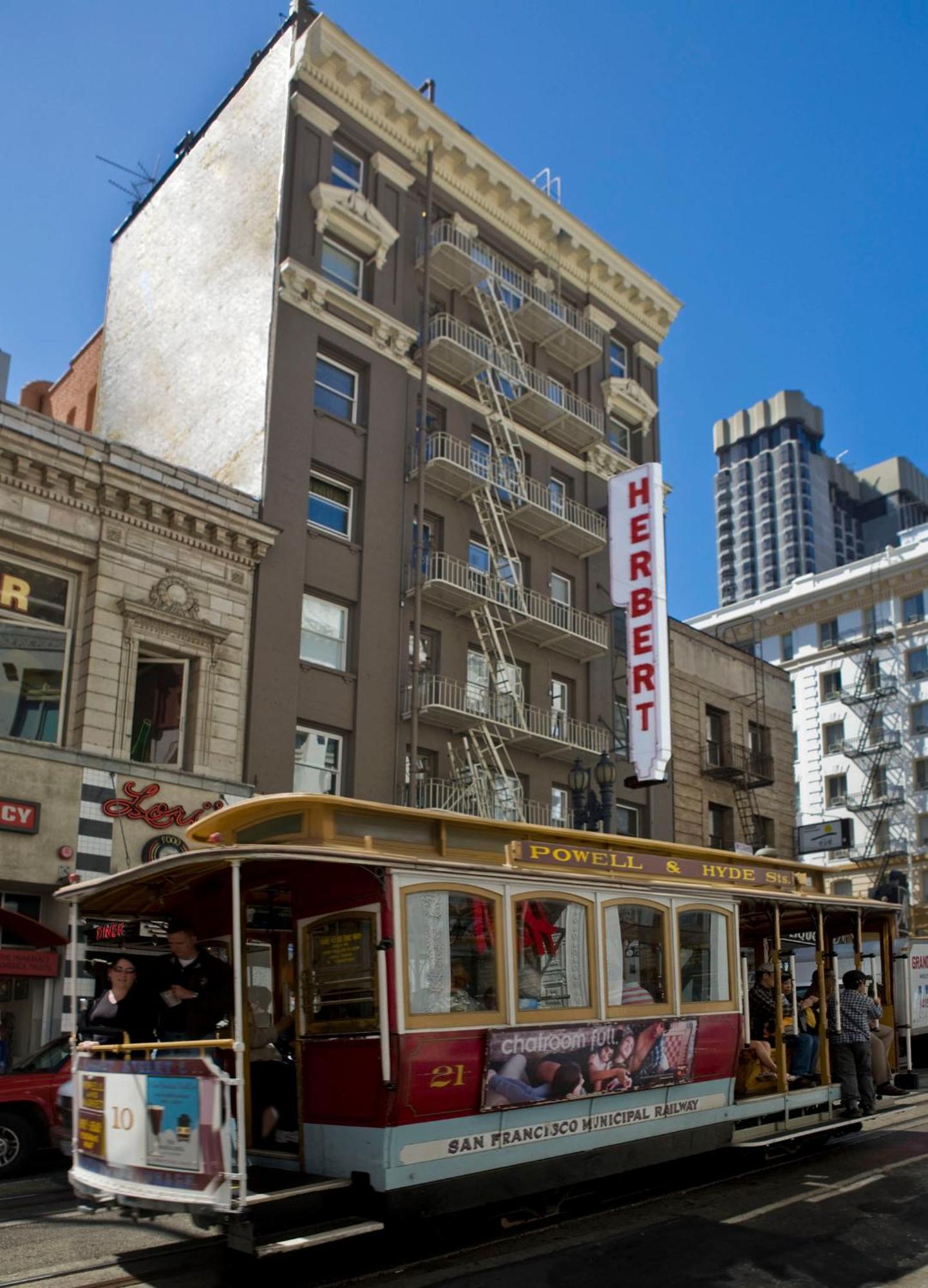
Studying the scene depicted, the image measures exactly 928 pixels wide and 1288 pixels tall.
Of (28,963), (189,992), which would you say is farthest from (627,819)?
(189,992)

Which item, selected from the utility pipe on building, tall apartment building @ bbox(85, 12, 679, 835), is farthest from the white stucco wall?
the utility pipe on building

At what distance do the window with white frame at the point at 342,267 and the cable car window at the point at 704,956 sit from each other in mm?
19544

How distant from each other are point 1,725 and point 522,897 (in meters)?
12.8

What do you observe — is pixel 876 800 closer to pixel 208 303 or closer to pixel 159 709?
pixel 208 303

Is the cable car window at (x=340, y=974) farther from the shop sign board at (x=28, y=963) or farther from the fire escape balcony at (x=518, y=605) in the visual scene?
the fire escape balcony at (x=518, y=605)

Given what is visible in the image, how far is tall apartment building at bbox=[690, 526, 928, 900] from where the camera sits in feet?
203

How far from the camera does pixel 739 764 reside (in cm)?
3541

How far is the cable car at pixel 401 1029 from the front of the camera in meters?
7.94

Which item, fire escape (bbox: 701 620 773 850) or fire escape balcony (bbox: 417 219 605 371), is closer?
fire escape balcony (bbox: 417 219 605 371)

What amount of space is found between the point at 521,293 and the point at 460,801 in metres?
13.9

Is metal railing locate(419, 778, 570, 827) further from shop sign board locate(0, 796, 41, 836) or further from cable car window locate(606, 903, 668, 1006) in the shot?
cable car window locate(606, 903, 668, 1006)

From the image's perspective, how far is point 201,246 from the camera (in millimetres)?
29328

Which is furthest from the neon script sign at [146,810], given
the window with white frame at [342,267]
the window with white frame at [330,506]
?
the window with white frame at [342,267]

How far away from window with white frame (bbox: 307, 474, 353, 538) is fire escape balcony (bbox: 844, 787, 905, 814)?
44.1m
